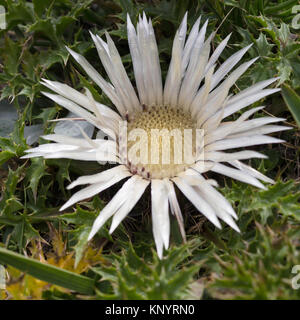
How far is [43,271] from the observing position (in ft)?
4.52

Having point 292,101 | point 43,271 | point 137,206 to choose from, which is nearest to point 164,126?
point 137,206

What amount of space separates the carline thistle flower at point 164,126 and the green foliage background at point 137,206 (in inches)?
3.7

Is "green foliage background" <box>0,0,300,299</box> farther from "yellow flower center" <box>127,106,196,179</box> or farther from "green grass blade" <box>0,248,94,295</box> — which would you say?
"yellow flower center" <box>127,106,196,179</box>

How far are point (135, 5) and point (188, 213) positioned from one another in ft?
3.24

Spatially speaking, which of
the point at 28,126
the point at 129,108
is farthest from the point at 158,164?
the point at 28,126

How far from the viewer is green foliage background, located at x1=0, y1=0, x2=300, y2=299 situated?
1.33 meters

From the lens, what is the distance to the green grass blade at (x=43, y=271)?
1.36 m

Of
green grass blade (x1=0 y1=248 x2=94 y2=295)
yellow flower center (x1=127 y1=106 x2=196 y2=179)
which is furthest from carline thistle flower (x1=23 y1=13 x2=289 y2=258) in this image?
green grass blade (x1=0 y1=248 x2=94 y2=295)

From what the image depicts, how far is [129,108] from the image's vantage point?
1858 mm

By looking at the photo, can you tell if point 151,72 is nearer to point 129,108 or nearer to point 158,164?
point 129,108

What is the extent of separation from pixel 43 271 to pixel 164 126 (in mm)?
757

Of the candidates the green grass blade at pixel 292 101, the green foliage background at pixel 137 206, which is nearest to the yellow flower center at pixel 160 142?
the green foliage background at pixel 137 206

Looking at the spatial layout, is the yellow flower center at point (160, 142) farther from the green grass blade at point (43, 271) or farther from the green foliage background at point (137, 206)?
the green grass blade at point (43, 271)
